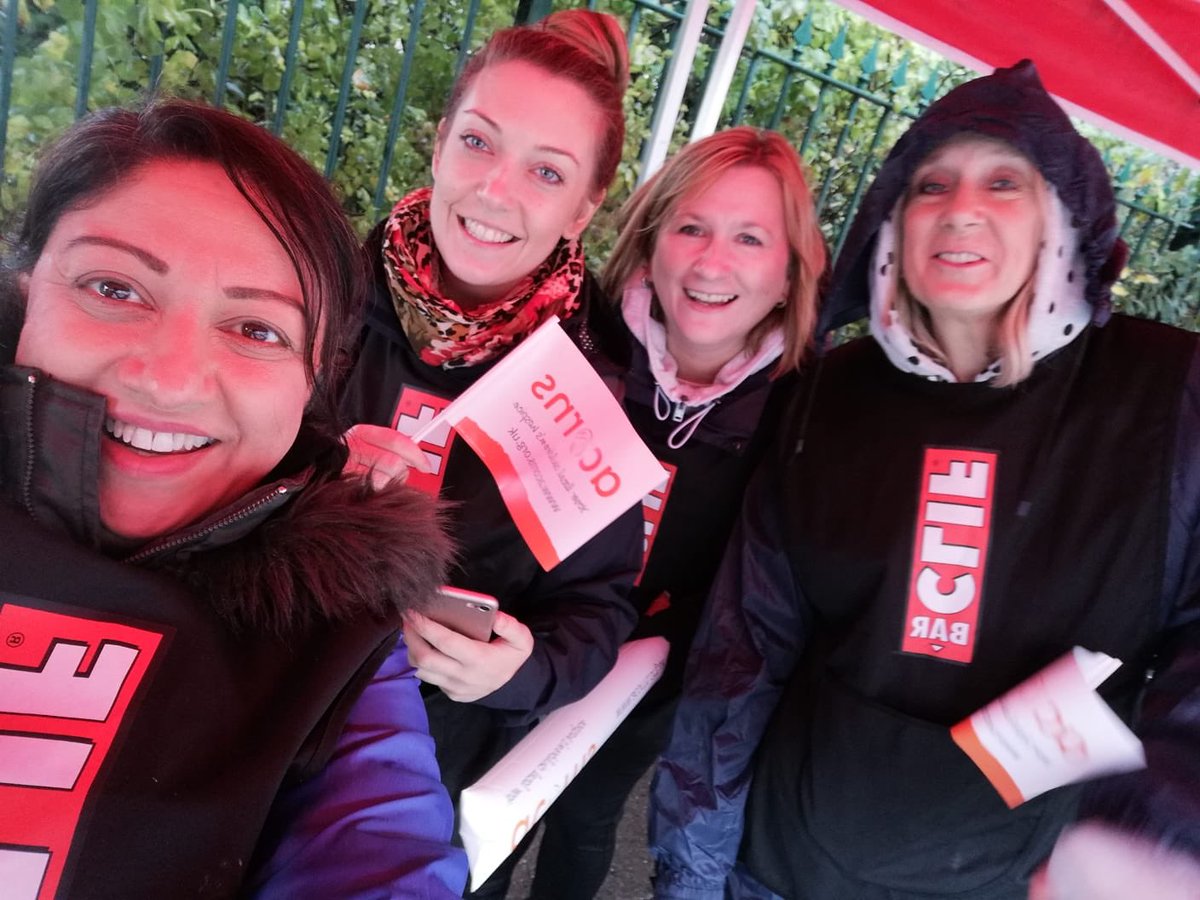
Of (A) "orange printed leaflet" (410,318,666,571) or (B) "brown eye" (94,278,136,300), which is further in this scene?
(A) "orange printed leaflet" (410,318,666,571)

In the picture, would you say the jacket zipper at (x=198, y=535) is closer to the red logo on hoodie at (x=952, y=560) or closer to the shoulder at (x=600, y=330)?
the shoulder at (x=600, y=330)

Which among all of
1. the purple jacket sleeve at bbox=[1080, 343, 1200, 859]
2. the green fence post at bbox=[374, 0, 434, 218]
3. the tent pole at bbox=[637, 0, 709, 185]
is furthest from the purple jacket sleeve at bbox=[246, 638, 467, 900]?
the green fence post at bbox=[374, 0, 434, 218]

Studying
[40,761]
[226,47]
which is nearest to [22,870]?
[40,761]

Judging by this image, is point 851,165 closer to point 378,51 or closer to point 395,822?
point 378,51

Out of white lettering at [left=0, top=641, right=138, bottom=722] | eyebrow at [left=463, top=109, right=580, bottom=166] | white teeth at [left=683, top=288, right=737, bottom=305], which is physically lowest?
white lettering at [left=0, top=641, right=138, bottom=722]

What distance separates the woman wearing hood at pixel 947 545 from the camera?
4.56ft

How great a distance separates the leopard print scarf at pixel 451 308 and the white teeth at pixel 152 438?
0.65 metres

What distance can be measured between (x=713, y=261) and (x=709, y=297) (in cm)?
9

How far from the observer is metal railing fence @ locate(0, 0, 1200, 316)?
98.2 inches

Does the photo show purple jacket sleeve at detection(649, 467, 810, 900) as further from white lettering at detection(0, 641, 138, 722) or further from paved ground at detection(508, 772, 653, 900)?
white lettering at detection(0, 641, 138, 722)

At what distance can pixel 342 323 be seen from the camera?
123 centimetres

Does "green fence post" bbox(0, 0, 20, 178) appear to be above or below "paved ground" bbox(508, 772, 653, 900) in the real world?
above

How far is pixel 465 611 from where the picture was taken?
50.6 inches

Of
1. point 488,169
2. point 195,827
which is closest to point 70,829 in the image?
point 195,827
